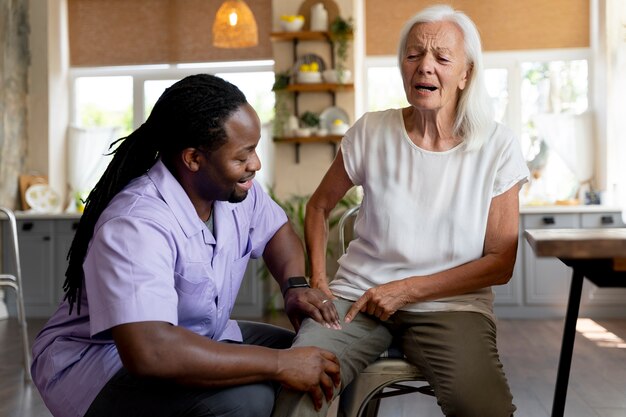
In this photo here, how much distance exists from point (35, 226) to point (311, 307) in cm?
473

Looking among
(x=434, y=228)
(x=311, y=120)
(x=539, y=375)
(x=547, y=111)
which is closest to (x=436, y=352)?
(x=434, y=228)

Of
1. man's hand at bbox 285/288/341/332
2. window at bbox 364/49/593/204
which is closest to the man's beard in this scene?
man's hand at bbox 285/288/341/332

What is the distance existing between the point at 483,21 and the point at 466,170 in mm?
4504

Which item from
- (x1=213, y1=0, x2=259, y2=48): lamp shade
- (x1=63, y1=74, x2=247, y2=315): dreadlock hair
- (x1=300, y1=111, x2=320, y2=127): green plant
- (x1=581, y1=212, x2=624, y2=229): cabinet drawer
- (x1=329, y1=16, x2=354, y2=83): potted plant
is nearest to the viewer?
(x1=63, y1=74, x2=247, y2=315): dreadlock hair

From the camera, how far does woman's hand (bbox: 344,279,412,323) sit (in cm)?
181

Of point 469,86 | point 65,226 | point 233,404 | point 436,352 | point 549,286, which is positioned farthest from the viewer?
point 65,226

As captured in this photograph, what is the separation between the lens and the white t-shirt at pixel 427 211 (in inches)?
73.0

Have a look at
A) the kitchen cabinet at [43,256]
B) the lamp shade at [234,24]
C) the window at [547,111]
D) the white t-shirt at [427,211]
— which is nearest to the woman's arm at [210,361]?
the white t-shirt at [427,211]

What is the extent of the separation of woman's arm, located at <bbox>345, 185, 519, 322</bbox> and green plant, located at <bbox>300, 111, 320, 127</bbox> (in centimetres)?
397

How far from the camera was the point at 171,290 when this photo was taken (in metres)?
1.44

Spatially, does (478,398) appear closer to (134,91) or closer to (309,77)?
(309,77)

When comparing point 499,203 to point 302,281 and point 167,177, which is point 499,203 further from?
point 167,177

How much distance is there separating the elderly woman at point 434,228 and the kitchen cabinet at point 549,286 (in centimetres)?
362

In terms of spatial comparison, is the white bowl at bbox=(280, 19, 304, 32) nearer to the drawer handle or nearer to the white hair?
the drawer handle
